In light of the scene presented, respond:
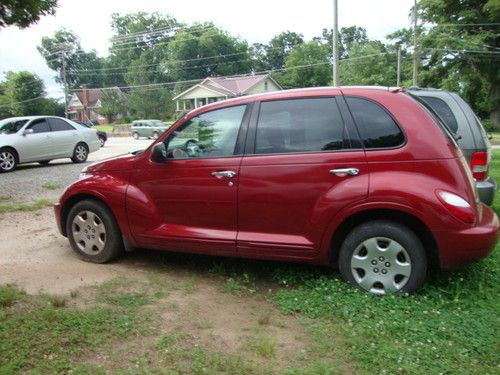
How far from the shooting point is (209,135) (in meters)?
4.65

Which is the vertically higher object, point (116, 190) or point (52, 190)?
point (116, 190)

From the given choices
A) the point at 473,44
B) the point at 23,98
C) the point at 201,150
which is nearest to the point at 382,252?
the point at 201,150

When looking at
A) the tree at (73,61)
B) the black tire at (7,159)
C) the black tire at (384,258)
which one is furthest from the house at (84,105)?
the black tire at (384,258)

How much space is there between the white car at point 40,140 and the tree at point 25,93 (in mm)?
52907

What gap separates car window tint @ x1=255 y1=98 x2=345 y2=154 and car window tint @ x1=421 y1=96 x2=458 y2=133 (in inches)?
82.3

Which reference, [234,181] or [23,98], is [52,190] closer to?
[234,181]

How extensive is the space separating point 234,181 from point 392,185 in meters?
1.36

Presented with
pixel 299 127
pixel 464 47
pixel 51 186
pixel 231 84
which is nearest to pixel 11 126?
pixel 51 186

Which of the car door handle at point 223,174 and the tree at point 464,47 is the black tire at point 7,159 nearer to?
the car door handle at point 223,174

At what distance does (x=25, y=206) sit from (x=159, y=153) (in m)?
4.36

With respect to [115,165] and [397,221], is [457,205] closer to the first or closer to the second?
[397,221]

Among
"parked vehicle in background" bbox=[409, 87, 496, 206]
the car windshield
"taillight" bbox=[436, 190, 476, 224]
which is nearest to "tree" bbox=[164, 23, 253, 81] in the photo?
the car windshield

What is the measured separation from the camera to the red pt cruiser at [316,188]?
3.82 m

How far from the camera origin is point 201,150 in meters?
4.64
